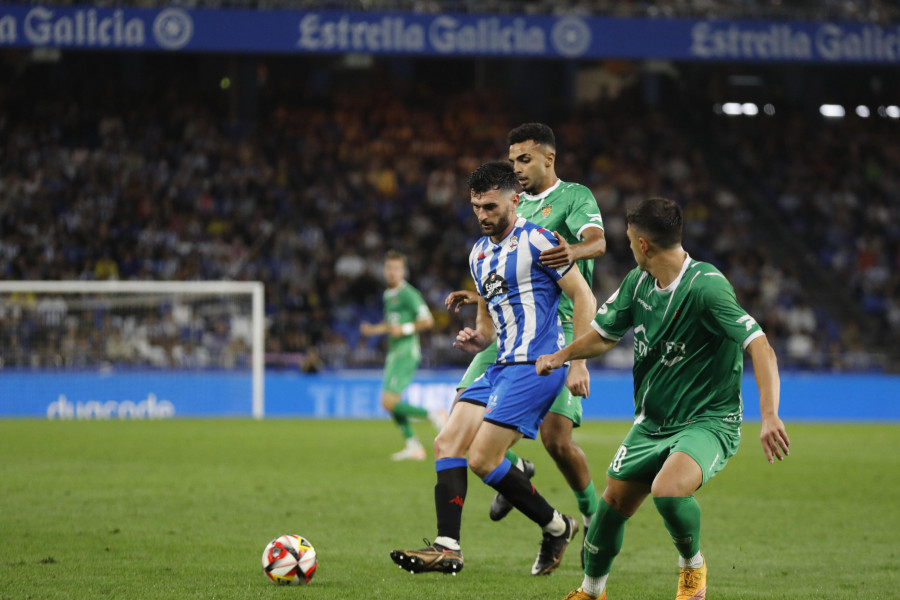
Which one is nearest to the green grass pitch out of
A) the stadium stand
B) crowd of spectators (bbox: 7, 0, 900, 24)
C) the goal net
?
the goal net

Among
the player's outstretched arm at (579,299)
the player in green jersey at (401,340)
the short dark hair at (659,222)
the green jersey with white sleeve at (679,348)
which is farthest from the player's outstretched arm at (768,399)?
the player in green jersey at (401,340)

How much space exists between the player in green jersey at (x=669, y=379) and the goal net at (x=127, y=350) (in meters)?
15.2

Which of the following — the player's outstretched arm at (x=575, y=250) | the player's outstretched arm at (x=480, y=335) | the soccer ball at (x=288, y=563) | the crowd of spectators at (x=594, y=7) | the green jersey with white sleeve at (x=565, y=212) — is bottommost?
the soccer ball at (x=288, y=563)

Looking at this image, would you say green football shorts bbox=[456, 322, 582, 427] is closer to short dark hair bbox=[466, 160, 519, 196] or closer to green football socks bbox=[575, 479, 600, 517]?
green football socks bbox=[575, 479, 600, 517]

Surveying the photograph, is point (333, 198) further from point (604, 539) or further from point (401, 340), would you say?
point (604, 539)

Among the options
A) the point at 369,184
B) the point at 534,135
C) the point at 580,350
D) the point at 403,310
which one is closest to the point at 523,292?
the point at 580,350

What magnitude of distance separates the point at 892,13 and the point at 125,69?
18.5 meters

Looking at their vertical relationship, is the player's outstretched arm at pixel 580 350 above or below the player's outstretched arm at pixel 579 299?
below

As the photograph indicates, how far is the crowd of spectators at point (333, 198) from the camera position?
23188 millimetres

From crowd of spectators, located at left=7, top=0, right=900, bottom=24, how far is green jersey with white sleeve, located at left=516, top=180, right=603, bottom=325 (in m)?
18.2

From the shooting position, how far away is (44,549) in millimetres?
6828

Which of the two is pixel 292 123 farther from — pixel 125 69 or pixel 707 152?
pixel 707 152

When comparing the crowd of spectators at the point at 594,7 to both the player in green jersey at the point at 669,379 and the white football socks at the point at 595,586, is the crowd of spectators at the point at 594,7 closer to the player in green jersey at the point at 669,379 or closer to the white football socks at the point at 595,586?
the player in green jersey at the point at 669,379

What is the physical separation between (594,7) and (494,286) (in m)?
20.7
